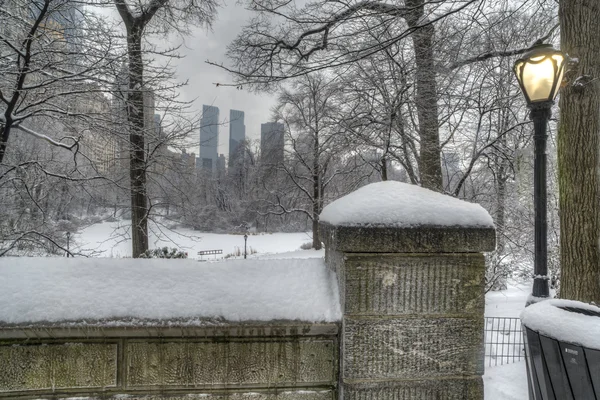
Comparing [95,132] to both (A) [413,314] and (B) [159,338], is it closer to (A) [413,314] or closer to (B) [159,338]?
(B) [159,338]

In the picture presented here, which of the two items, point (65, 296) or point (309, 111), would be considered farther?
point (309, 111)

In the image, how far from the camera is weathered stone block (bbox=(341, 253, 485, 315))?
1.83 metres

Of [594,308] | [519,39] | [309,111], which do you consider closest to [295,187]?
[309,111]

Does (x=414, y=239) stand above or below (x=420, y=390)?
above

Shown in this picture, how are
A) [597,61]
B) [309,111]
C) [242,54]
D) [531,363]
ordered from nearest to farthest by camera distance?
[531,363] → [597,61] → [242,54] → [309,111]

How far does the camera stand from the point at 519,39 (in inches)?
329

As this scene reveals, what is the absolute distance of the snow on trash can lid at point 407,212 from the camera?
1827 millimetres

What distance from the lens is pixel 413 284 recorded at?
6.09 feet

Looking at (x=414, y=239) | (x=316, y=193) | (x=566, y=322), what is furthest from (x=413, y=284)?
(x=316, y=193)

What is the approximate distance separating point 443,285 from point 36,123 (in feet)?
31.6

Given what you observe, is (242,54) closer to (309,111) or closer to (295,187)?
(309,111)

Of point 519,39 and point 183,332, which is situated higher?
point 519,39

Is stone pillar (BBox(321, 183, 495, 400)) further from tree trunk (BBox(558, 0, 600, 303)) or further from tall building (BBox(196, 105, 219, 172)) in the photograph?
tall building (BBox(196, 105, 219, 172))

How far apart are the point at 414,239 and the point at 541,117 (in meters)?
2.94
